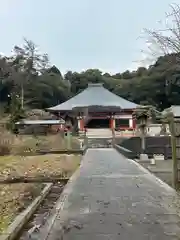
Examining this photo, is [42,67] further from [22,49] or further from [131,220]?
[131,220]

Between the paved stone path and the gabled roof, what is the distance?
36.3 m

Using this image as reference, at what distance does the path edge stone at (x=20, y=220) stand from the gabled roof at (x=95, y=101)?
3827 centimetres

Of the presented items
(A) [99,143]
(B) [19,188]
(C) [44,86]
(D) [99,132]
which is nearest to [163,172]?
(B) [19,188]

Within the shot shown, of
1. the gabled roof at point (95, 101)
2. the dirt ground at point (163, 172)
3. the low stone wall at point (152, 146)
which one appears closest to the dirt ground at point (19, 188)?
the dirt ground at point (163, 172)

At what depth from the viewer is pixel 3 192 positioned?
872 cm

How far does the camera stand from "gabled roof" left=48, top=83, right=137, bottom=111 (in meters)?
47.1

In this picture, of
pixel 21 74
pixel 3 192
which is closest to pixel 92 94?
pixel 21 74

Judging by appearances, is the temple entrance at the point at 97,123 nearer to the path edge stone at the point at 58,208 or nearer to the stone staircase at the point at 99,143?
the stone staircase at the point at 99,143

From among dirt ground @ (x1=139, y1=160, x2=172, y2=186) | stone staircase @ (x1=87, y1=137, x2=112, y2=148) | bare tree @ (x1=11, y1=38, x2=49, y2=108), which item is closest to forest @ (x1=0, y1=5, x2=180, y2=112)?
bare tree @ (x1=11, y1=38, x2=49, y2=108)

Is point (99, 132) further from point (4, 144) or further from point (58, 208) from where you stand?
point (58, 208)

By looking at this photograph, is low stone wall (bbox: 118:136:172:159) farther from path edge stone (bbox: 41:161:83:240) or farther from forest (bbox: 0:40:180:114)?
forest (bbox: 0:40:180:114)

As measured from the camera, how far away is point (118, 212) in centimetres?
654

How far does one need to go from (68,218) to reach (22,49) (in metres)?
59.3

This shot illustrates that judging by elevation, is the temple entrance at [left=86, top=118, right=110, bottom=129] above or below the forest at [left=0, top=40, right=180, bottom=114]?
below
